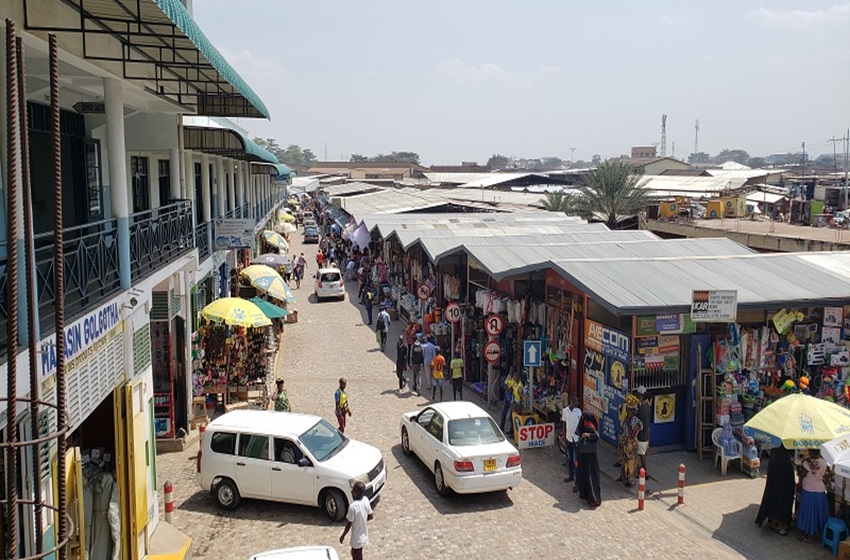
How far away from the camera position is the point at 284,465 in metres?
12.4

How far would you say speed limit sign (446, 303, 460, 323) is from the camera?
68.9 ft

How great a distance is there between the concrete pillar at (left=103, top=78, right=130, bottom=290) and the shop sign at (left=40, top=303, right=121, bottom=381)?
2.26 feet

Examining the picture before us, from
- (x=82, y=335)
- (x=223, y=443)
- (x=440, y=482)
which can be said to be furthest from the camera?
(x=440, y=482)

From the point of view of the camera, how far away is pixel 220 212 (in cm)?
2859

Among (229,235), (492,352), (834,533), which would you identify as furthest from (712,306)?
(229,235)

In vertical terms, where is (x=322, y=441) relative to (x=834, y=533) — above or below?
above

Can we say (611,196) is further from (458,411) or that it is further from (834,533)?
(834,533)

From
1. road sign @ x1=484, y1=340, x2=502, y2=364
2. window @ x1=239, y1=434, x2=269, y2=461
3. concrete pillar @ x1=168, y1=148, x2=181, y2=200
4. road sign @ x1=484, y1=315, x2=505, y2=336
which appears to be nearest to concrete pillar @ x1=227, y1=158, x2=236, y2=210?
concrete pillar @ x1=168, y1=148, x2=181, y2=200

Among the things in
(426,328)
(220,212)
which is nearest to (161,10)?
(426,328)

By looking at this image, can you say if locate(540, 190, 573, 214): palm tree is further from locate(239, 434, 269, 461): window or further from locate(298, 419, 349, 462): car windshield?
locate(239, 434, 269, 461): window

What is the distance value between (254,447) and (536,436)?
19.4 feet

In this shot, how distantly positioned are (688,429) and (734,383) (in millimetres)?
1272

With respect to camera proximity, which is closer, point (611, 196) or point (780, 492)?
point (780, 492)

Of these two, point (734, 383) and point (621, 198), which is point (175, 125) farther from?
point (621, 198)
